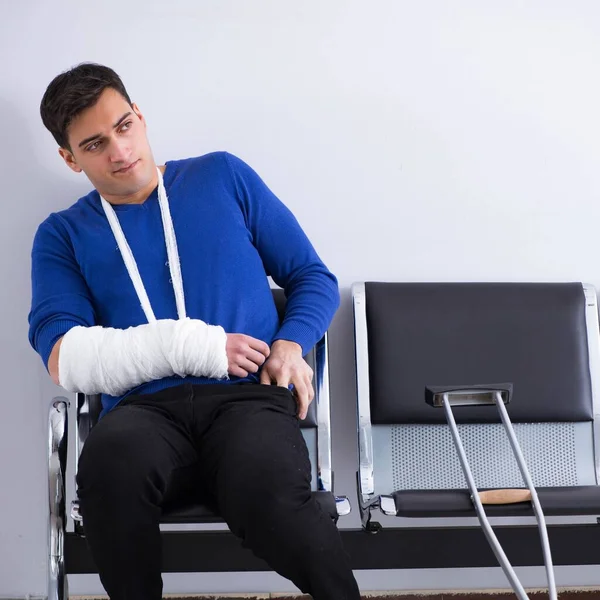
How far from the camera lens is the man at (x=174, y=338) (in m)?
1.40

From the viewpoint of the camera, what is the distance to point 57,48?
2238 millimetres

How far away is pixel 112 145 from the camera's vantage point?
5.90 ft

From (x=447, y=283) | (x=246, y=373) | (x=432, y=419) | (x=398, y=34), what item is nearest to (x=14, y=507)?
(x=246, y=373)

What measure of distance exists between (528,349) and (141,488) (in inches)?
43.5

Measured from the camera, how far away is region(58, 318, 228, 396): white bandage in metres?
1.62

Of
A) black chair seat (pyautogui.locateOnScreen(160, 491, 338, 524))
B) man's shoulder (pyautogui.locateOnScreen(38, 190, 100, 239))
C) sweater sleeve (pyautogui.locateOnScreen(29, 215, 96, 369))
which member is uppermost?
man's shoulder (pyautogui.locateOnScreen(38, 190, 100, 239))

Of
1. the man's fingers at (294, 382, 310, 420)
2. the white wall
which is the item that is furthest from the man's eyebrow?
the man's fingers at (294, 382, 310, 420)

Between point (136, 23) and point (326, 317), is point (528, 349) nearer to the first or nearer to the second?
point (326, 317)

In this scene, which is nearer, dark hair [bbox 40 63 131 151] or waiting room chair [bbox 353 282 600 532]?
dark hair [bbox 40 63 131 151]

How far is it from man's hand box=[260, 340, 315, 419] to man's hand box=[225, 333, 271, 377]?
27 mm

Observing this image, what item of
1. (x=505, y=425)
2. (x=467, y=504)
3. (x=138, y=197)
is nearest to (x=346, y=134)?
(x=138, y=197)

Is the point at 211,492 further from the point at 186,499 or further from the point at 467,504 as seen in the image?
the point at 467,504

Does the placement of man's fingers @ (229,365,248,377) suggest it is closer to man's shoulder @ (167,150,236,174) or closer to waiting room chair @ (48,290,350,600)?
waiting room chair @ (48,290,350,600)

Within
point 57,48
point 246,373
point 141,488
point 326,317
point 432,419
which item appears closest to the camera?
point 141,488
